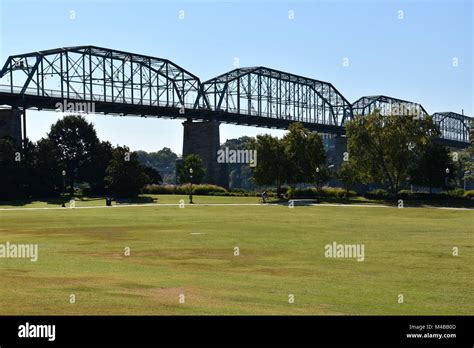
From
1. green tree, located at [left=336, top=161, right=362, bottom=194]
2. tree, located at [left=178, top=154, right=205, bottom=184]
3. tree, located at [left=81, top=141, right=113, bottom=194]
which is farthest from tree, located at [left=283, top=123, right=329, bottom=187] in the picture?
tree, located at [left=81, top=141, right=113, bottom=194]

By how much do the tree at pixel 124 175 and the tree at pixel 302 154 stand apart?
25191 millimetres

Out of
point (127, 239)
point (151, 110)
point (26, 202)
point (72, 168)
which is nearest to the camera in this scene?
point (127, 239)

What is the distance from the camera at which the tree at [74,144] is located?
360 ft

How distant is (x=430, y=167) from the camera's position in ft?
312

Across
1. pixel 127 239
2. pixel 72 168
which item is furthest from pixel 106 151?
pixel 127 239

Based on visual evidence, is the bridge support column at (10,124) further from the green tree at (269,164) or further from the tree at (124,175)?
the green tree at (269,164)

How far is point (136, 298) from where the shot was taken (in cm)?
1608

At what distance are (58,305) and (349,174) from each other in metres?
91.2

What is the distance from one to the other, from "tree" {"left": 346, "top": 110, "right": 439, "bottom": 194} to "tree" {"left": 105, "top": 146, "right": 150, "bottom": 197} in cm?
3545

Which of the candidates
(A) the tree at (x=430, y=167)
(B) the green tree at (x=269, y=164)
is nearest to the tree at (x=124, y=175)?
(B) the green tree at (x=269, y=164)

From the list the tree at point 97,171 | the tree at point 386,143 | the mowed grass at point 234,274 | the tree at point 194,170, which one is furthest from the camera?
the tree at point 194,170

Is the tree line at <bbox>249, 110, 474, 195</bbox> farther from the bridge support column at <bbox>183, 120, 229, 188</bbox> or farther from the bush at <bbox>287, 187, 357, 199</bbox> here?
the bridge support column at <bbox>183, 120, 229, 188</bbox>
